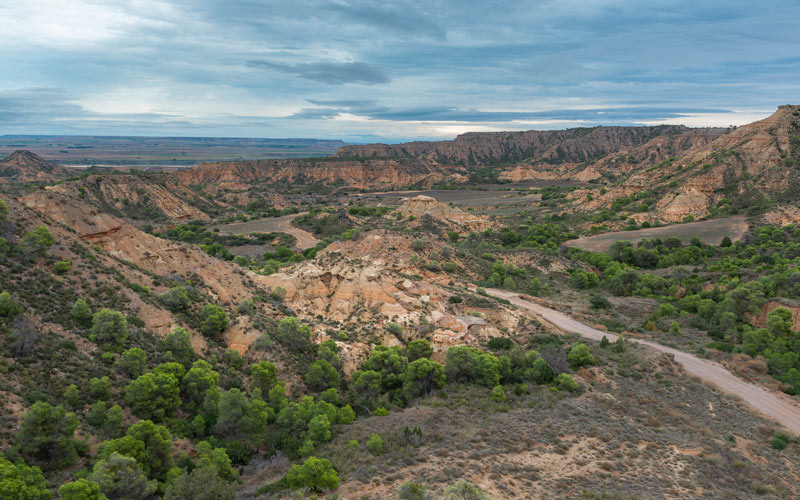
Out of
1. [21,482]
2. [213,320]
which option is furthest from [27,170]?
[21,482]

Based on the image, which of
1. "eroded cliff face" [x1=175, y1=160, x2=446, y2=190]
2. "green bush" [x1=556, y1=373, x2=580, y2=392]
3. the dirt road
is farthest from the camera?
"eroded cliff face" [x1=175, y1=160, x2=446, y2=190]

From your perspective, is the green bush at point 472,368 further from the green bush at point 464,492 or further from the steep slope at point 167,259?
the steep slope at point 167,259

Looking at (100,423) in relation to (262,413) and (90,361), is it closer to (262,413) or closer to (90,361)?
(90,361)

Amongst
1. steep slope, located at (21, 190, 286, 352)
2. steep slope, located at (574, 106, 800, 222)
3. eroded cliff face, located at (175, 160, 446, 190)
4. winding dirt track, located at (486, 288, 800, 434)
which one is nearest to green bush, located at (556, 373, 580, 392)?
winding dirt track, located at (486, 288, 800, 434)

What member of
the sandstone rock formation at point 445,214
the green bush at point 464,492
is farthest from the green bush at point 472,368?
the sandstone rock formation at point 445,214

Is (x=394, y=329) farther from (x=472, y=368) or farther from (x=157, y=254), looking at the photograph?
(x=157, y=254)

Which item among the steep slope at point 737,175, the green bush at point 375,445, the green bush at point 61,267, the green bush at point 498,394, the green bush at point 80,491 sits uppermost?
the steep slope at point 737,175

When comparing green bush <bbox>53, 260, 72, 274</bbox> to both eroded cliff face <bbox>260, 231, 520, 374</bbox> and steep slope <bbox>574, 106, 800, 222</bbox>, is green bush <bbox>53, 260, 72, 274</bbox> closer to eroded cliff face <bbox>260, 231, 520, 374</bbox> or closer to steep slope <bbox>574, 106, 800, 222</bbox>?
eroded cliff face <bbox>260, 231, 520, 374</bbox>
